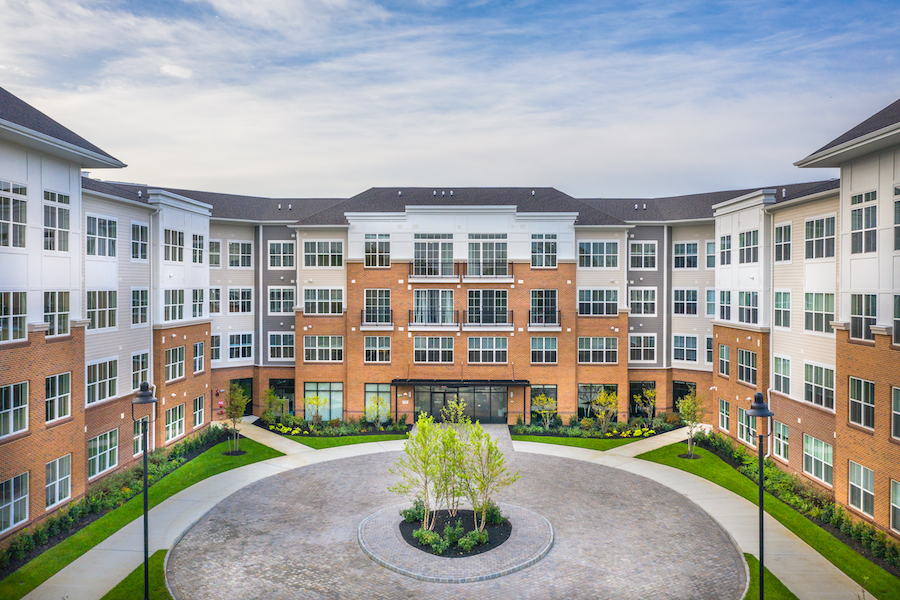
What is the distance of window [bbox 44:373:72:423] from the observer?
18.4 meters

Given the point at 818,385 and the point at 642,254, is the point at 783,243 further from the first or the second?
the point at 642,254

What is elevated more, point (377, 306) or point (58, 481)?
point (377, 306)

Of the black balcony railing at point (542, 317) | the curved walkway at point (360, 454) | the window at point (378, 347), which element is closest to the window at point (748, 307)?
the curved walkway at point (360, 454)

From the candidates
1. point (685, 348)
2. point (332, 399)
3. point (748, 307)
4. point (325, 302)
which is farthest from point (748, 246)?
point (332, 399)

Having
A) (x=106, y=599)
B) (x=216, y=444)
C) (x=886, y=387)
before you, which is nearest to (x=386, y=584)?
(x=106, y=599)

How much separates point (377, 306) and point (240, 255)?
9.55 metres

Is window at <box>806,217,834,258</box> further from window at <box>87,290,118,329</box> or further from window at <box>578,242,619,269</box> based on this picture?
window at <box>87,290,118,329</box>

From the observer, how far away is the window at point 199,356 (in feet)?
98.5

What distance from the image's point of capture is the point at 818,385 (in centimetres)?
2150

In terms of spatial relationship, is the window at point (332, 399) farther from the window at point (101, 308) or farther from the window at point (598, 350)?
the window at point (598, 350)

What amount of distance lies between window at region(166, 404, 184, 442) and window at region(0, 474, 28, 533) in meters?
9.91

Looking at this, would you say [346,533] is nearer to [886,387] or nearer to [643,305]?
[886,387]

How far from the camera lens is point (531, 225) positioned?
108 ft

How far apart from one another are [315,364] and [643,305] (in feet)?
68.7
